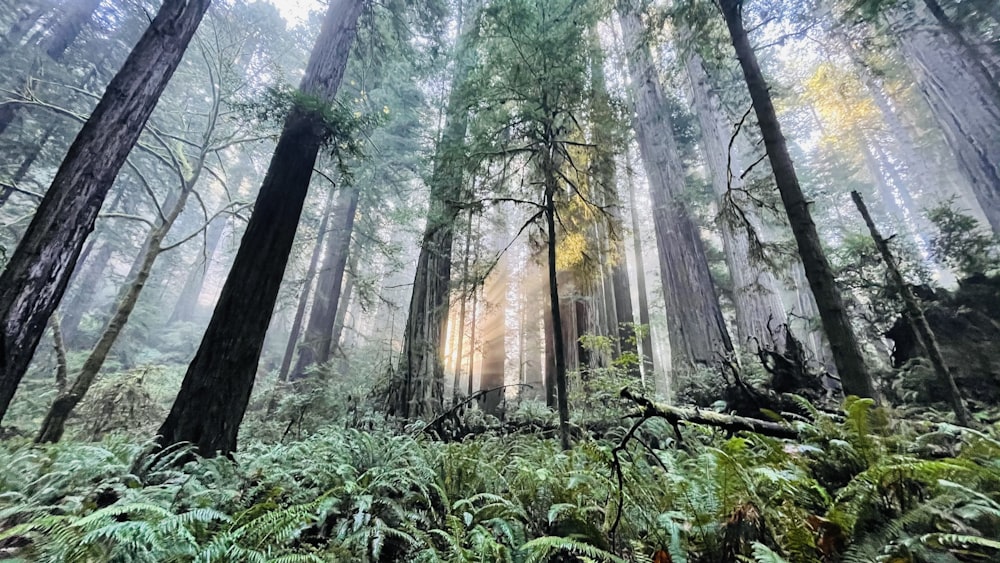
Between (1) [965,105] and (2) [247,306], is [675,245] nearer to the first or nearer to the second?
(1) [965,105]

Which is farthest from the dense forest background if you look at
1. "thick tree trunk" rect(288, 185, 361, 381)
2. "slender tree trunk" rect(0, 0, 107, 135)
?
"thick tree trunk" rect(288, 185, 361, 381)

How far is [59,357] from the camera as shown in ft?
16.9

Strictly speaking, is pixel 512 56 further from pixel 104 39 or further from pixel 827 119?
pixel 827 119

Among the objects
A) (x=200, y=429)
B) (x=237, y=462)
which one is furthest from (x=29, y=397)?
(x=237, y=462)

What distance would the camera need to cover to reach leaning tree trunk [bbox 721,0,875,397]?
2605mm

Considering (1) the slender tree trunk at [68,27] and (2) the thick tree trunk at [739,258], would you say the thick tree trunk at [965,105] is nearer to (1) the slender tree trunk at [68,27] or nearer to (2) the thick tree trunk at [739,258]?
(2) the thick tree trunk at [739,258]

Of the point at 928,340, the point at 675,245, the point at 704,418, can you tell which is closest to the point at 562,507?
the point at 704,418

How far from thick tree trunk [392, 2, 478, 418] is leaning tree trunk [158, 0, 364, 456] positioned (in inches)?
71.4

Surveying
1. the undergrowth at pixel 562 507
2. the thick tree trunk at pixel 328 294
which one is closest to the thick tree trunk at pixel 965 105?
the undergrowth at pixel 562 507

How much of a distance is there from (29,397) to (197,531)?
11324 mm

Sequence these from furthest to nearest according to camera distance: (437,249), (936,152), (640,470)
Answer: (936,152), (437,249), (640,470)

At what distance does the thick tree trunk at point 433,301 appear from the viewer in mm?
5102

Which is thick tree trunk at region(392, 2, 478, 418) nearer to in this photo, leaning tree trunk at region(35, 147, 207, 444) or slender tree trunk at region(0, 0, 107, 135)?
leaning tree trunk at region(35, 147, 207, 444)

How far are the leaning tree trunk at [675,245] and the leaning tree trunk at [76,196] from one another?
5.89 meters
